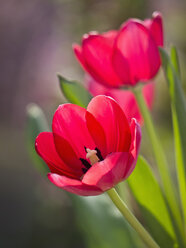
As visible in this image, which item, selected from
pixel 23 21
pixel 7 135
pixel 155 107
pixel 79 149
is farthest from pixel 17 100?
pixel 79 149

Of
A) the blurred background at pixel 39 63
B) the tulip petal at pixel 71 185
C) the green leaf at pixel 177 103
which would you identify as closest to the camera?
the tulip petal at pixel 71 185

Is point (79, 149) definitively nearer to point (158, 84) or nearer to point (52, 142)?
point (52, 142)

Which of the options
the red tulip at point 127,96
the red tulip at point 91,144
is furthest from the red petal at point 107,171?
the red tulip at point 127,96

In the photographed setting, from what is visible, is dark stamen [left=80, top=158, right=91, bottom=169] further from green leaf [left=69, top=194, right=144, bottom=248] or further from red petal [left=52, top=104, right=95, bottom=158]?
green leaf [left=69, top=194, right=144, bottom=248]

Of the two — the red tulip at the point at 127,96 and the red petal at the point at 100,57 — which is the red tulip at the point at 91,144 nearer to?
the red petal at the point at 100,57

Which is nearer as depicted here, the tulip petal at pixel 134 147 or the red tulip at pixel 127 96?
the tulip petal at pixel 134 147
